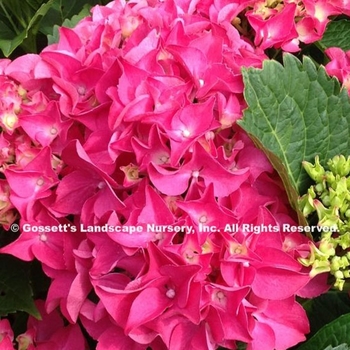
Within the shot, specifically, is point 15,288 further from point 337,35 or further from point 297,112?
point 337,35

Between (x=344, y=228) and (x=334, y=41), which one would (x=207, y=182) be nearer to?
(x=344, y=228)

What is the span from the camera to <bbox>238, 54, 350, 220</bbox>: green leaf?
77 centimetres

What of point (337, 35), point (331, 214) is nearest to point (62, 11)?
point (337, 35)

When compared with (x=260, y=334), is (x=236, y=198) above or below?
above

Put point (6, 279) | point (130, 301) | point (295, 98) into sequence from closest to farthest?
point (130, 301) → point (295, 98) → point (6, 279)

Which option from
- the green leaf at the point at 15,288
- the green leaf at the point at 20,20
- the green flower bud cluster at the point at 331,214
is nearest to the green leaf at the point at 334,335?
the green flower bud cluster at the point at 331,214

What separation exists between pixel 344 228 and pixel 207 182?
16 centimetres

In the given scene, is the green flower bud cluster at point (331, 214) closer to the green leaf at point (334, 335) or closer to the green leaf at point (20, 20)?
the green leaf at point (334, 335)

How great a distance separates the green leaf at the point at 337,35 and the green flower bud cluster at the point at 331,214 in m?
0.29

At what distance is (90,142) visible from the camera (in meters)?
0.75

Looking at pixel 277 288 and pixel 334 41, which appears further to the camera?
pixel 334 41

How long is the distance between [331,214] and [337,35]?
0.39 meters

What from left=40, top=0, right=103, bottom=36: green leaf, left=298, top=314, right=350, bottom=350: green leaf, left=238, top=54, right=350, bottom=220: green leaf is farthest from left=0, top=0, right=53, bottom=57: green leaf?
left=298, top=314, right=350, bottom=350: green leaf

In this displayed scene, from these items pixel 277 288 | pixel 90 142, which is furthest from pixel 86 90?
pixel 277 288
